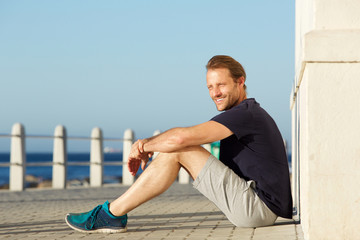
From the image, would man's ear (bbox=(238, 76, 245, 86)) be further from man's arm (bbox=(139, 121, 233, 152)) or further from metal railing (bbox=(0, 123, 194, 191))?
metal railing (bbox=(0, 123, 194, 191))

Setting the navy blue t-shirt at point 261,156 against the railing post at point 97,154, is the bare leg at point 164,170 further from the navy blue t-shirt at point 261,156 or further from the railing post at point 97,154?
the railing post at point 97,154

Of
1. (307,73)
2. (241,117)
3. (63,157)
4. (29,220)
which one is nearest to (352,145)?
(307,73)

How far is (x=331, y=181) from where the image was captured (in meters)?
4.11

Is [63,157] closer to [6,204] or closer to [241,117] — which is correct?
[6,204]

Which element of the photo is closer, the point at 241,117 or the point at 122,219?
the point at 241,117

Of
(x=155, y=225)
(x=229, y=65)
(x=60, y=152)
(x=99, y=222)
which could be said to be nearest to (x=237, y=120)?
(x=229, y=65)

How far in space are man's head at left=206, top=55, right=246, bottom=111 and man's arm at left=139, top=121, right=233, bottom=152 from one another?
0.47 metres

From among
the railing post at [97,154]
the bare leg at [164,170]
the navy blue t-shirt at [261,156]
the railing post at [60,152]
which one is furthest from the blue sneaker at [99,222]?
the railing post at [97,154]

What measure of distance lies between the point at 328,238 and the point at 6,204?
6197 millimetres

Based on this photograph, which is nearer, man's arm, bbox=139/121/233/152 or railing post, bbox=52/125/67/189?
man's arm, bbox=139/121/233/152

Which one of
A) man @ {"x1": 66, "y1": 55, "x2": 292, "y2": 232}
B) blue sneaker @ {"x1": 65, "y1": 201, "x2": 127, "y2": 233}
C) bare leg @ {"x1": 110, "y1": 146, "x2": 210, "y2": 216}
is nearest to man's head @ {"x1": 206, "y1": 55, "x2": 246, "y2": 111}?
man @ {"x1": 66, "y1": 55, "x2": 292, "y2": 232}

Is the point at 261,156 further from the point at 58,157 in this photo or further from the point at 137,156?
the point at 58,157

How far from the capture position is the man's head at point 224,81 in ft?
16.1

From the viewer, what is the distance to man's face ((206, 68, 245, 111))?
489 centimetres
